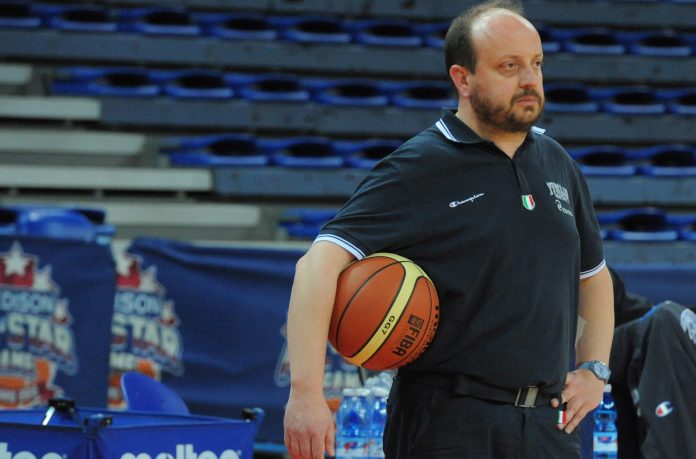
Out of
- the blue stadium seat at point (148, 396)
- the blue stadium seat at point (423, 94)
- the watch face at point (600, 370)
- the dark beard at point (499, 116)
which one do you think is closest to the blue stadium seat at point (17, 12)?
the blue stadium seat at point (423, 94)

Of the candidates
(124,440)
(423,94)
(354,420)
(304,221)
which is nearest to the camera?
(124,440)

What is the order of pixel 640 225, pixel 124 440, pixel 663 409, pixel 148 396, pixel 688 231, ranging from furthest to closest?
pixel 688 231, pixel 640 225, pixel 148 396, pixel 663 409, pixel 124 440

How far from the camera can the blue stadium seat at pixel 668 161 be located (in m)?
11.1

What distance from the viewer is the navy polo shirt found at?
2.75 m

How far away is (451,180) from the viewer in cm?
282

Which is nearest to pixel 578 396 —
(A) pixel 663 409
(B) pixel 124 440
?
(A) pixel 663 409

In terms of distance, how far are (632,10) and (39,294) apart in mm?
8518

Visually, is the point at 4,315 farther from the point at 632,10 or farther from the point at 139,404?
the point at 632,10

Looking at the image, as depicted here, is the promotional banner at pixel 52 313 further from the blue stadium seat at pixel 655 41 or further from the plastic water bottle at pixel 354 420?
the blue stadium seat at pixel 655 41

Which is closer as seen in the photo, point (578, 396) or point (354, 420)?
point (578, 396)

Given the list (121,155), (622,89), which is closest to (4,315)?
(121,155)

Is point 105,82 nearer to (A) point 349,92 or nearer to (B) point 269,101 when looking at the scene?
(B) point 269,101

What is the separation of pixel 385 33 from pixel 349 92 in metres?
1.13

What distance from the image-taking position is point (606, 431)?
4512 millimetres
